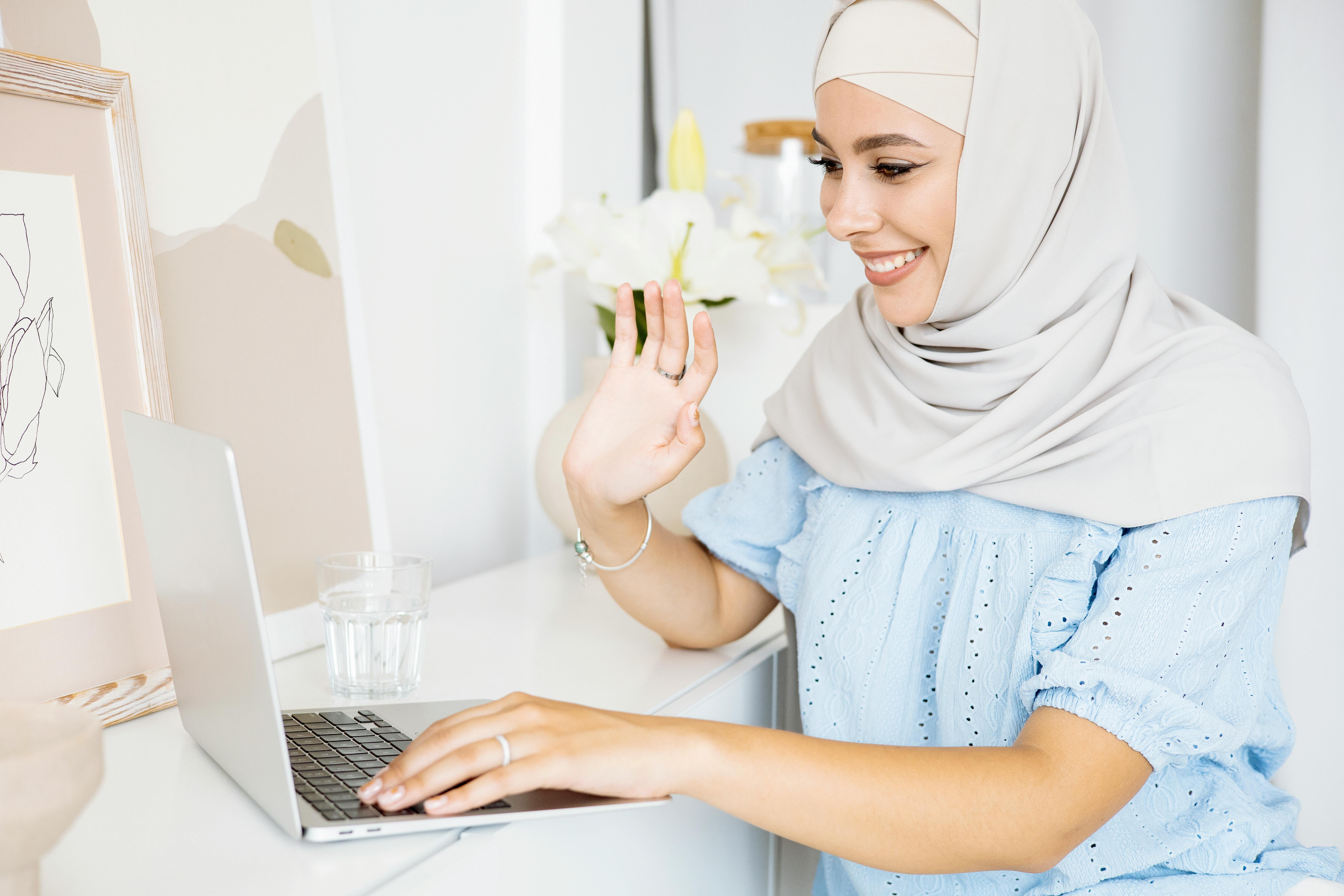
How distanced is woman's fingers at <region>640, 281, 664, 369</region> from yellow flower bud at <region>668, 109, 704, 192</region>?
0.44 meters

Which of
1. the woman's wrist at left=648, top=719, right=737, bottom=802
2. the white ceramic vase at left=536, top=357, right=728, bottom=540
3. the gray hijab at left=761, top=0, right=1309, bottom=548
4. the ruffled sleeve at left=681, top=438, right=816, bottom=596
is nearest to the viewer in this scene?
Result: the woman's wrist at left=648, top=719, right=737, bottom=802

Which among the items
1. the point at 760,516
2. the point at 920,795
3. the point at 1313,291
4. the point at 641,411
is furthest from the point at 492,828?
the point at 1313,291

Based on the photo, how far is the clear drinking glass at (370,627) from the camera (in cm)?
79

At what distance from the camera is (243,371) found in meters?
0.87

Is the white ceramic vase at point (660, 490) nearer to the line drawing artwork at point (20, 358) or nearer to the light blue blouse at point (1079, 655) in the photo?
the light blue blouse at point (1079, 655)

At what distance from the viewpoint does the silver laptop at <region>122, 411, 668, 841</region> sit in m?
0.52

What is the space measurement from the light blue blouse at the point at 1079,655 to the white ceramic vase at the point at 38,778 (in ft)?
1.96

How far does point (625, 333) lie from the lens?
86cm

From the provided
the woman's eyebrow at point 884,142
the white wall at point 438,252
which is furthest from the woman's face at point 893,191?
the white wall at point 438,252

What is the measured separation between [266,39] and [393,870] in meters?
0.73

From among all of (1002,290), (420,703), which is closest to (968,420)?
(1002,290)

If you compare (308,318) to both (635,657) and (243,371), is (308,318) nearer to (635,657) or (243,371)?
(243,371)

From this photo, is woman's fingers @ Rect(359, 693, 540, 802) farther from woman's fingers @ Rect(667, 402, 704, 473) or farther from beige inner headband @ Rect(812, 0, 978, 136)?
beige inner headband @ Rect(812, 0, 978, 136)

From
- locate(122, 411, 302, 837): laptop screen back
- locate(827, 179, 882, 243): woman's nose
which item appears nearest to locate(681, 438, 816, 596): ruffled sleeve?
locate(827, 179, 882, 243): woman's nose
